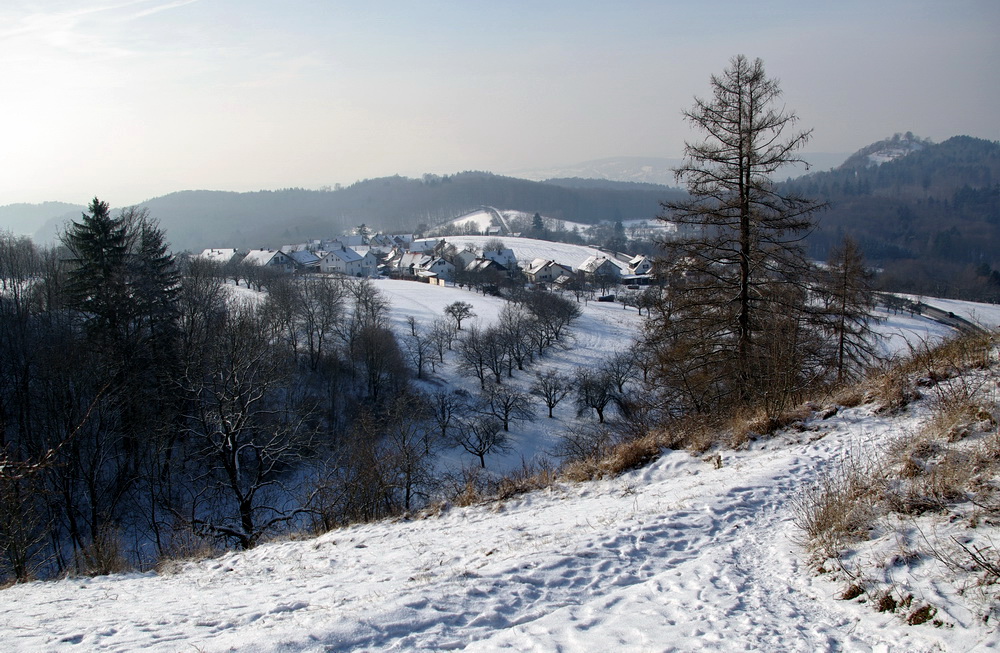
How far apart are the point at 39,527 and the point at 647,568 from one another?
1961 cm

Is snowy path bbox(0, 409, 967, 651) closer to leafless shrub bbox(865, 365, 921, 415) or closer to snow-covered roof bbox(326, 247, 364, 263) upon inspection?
leafless shrub bbox(865, 365, 921, 415)

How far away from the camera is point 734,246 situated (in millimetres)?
11242

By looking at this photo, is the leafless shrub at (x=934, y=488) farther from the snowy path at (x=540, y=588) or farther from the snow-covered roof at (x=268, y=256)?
the snow-covered roof at (x=268, y=256)

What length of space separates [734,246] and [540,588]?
30.2 feet

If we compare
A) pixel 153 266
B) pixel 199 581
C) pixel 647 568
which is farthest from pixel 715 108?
pixel 153 266

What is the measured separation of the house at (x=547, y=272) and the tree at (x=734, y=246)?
69.9 metres

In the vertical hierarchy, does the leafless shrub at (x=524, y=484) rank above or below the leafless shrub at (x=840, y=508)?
below

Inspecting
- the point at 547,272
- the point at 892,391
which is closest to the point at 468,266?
the point at 547,272

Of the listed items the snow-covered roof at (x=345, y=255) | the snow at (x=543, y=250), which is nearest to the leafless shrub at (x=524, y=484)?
the snow at (x=543, y=250)

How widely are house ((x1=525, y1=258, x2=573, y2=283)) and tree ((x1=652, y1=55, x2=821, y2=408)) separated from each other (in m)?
69.9

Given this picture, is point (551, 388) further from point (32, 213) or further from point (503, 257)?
point (32, 213)

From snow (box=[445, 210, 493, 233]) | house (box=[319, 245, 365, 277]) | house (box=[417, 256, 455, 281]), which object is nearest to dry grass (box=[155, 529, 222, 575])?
house (box=[417, 256, 455, 281])

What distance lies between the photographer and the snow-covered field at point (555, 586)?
3559 millimetres

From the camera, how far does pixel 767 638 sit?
344cm
